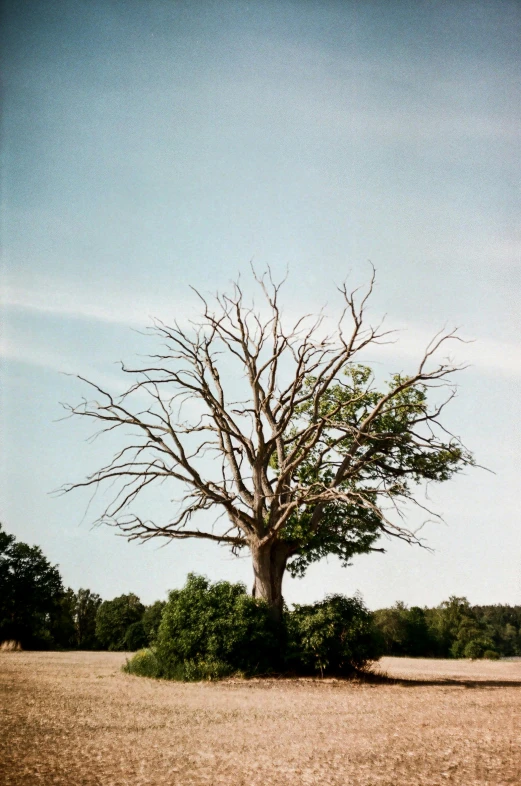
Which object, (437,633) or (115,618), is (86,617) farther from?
(437,633)

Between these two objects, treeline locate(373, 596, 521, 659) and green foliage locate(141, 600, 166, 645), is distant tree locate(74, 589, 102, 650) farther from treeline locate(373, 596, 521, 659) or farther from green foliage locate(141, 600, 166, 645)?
treeline locate(373, 596, 521, 659)

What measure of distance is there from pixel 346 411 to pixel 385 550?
4.96 metres

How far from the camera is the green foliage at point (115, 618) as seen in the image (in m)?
35.5

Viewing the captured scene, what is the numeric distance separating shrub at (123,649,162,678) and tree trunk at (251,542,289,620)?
342 cm

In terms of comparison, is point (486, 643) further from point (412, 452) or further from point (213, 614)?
point (213, 614)

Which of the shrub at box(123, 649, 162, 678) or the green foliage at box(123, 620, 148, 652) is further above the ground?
the shrub at box(123, 649, 162, 678)

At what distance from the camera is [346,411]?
1970 centimetres

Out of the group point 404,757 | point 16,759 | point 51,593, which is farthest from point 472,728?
point 51,593

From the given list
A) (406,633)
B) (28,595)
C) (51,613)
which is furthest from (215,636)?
(406,633)

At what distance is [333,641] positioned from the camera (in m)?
14.6

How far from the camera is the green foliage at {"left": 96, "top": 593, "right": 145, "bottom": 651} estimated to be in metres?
35.5

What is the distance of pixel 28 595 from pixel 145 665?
21.2 meters

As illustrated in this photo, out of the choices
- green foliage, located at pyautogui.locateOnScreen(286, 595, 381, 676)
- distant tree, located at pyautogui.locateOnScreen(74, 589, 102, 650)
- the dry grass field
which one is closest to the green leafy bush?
distant tree, located at pyautogui.locateOnScreen(74, 589, 102, 650)

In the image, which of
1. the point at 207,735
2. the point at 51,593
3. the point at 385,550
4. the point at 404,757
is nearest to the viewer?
the point at 404,757
